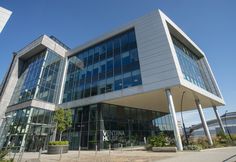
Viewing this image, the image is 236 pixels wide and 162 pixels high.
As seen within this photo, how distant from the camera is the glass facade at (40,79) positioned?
3100cm

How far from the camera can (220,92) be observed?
124ft

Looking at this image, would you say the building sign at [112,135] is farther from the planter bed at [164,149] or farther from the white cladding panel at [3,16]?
the white cladding panel at [3,16]

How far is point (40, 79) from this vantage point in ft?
103

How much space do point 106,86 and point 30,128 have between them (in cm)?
1426

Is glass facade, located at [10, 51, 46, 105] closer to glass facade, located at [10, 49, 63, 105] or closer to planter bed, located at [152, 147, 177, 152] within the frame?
glass facade, located at [10, 49, 63, 105]

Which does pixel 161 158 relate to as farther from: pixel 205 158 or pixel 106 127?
pixel 106 127

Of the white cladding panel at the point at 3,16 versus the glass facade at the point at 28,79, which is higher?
the glass facade at the point at 28,79

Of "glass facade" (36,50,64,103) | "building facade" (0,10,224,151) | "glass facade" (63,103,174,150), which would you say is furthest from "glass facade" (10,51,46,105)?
"glass facade" (63,103,174,150)

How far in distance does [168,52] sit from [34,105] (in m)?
23.4

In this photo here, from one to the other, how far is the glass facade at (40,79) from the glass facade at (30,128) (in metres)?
2.88

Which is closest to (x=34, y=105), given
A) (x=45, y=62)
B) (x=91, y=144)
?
(x=45, y=62)

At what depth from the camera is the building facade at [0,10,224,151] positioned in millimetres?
23859

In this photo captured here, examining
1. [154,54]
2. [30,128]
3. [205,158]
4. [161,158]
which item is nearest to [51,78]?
[30,128]

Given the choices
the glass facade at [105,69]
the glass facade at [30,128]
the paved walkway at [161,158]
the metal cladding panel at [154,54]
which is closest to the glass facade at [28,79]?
the glass facade at [30,128]
